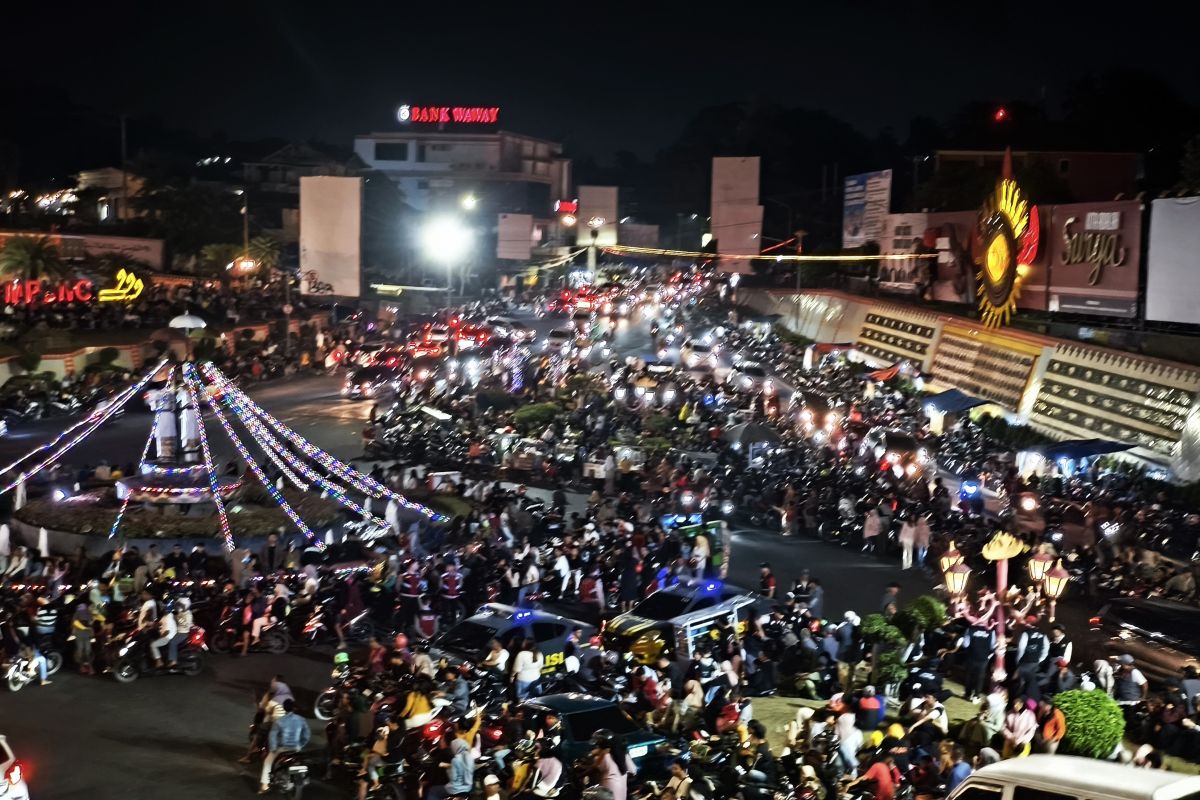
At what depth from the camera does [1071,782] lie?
729 centimetres

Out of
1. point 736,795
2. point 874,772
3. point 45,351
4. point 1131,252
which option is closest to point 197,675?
point 736,795

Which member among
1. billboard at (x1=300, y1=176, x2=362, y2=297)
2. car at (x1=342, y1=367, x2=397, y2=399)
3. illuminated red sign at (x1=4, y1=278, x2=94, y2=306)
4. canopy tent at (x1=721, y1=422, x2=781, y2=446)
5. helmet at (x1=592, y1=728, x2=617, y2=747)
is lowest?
helmet at (x1=592, y1=728, x2=617, y2=747)

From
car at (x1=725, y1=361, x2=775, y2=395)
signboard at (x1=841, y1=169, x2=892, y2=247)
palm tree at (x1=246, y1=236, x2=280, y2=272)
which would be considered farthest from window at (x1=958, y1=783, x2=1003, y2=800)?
palm tree at (x1=246, y1=236, x2=280, y2=272)

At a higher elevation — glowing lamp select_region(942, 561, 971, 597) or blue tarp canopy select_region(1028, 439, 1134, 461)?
blue tarp canopy select_region(1028, 439, 1134, 461)

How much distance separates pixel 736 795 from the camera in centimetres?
1103

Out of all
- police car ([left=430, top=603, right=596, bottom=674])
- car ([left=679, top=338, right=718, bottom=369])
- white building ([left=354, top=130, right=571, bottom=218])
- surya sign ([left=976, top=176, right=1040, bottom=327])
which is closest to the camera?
police car ([left=430, top=603, right=596, bottom=674])

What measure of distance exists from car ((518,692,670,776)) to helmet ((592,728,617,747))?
0.43 feet

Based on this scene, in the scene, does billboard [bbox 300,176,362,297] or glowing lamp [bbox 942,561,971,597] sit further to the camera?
billboard [bbox 300,176,362,297]

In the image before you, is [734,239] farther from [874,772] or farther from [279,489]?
[874,772]

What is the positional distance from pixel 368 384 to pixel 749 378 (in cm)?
1196

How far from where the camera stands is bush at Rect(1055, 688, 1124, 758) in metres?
11.4

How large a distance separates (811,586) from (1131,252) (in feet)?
49.1

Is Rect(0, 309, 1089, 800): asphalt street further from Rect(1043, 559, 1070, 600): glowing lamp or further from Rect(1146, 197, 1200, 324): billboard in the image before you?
Rect(1146, 197, 1200, 324): billboard

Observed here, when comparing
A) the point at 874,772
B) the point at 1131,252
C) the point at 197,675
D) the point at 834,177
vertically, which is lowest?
the point at 197,675
